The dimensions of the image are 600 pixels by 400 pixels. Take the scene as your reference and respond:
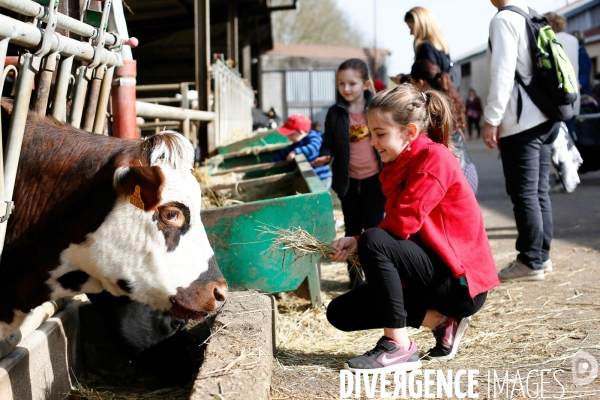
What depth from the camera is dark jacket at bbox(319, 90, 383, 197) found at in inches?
190

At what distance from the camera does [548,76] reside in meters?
4.44

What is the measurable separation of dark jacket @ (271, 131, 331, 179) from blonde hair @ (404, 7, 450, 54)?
4.30ft

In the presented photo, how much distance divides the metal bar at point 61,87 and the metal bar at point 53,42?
0.05 meters

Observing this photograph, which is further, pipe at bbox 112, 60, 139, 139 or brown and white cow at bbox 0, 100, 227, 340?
pipe at bbox 112, 60, 139, 139

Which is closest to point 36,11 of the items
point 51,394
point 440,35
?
point 51,394

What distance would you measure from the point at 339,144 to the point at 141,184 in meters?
2.57

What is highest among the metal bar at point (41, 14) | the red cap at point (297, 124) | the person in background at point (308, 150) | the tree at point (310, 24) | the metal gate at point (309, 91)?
the tree at point (310, 24)

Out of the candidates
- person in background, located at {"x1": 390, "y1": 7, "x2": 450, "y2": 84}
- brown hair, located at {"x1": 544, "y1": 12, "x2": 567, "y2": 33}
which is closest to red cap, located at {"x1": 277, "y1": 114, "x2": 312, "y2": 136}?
person in background, located at {"x1": 390, "y1": 7, "x2": 450, "y2": 84}

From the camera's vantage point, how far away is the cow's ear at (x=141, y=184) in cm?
241

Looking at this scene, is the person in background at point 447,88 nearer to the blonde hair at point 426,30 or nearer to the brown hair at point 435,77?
the brown hair at point 435,77

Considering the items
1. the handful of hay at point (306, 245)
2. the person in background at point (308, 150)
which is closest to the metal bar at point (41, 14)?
the handful of hay at point (306, 245)

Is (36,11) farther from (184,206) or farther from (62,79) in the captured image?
(184,206)

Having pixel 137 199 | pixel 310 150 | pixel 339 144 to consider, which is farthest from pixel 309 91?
pixel 137 199

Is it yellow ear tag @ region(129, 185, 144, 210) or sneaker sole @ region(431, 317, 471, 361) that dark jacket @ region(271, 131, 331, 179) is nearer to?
sneaker sole @ region(431, 317, 471, 361)
